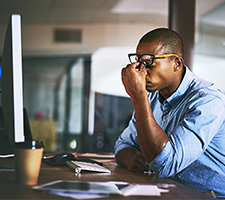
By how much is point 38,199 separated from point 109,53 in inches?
143

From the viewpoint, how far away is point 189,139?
1.12 metres

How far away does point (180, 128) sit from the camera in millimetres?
1143

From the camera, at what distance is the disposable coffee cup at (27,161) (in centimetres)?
86

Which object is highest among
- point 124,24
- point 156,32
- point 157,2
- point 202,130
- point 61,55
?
point 157,2

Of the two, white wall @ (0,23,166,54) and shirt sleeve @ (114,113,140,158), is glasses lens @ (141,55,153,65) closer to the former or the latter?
shirt sleeve @ (114,113,140,158)

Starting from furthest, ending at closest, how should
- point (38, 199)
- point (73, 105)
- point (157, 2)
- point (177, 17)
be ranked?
point (73, 105)
point (157, 2)
point (177, 17)
point (38, 199)

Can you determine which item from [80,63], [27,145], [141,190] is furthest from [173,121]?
[80,63]

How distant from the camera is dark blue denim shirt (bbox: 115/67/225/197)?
112 centimetres

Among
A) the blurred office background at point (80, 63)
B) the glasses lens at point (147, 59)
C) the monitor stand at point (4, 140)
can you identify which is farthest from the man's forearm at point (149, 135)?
the blurred office background at point (80, 63)

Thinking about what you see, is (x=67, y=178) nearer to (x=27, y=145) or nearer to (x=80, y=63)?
(x=27, y=145)

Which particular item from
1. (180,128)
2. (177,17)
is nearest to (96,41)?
(177,17)

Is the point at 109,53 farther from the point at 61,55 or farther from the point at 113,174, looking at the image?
the point at 113,174

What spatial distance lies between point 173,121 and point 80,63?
3163 mm

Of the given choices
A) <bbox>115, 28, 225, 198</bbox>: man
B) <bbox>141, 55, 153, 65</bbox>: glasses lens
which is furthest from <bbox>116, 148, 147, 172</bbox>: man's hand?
<bbox>141, 55, 153, 65</bbox>: glasses lens
